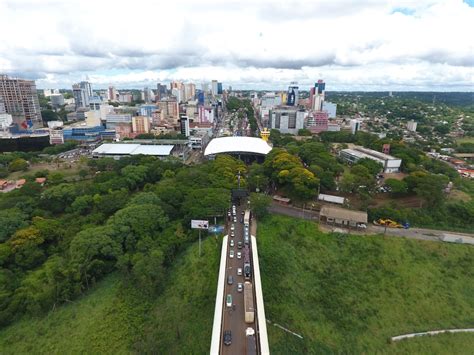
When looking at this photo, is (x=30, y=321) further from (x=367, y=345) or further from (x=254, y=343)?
(x=367, y=345)

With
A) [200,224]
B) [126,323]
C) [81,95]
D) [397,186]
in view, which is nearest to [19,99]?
[81,95]

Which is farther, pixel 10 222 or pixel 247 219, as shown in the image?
pixel 247 219

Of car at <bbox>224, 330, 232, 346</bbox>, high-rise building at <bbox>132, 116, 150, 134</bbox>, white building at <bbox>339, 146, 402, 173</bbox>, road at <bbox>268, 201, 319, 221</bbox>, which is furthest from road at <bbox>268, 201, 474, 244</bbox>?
high-rise building at <bbox>132, 116, 150, 134</bbox>

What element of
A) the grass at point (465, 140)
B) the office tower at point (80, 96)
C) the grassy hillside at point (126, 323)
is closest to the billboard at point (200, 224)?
the grassy hillside at point (126, 323)

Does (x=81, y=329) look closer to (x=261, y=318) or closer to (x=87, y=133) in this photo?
(x=261, y=318)

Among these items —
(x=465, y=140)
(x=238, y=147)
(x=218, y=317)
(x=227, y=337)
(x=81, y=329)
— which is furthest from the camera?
(x=465, y=140)

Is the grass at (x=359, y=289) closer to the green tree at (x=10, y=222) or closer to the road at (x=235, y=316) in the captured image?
the road at (x=235, y=316)

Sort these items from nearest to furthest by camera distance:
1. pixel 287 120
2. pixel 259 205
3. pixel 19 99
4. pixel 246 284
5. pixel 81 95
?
pixel 246 284
pixel 259 205
pixel 19 99
pixel 287 120
pixel 81 95
